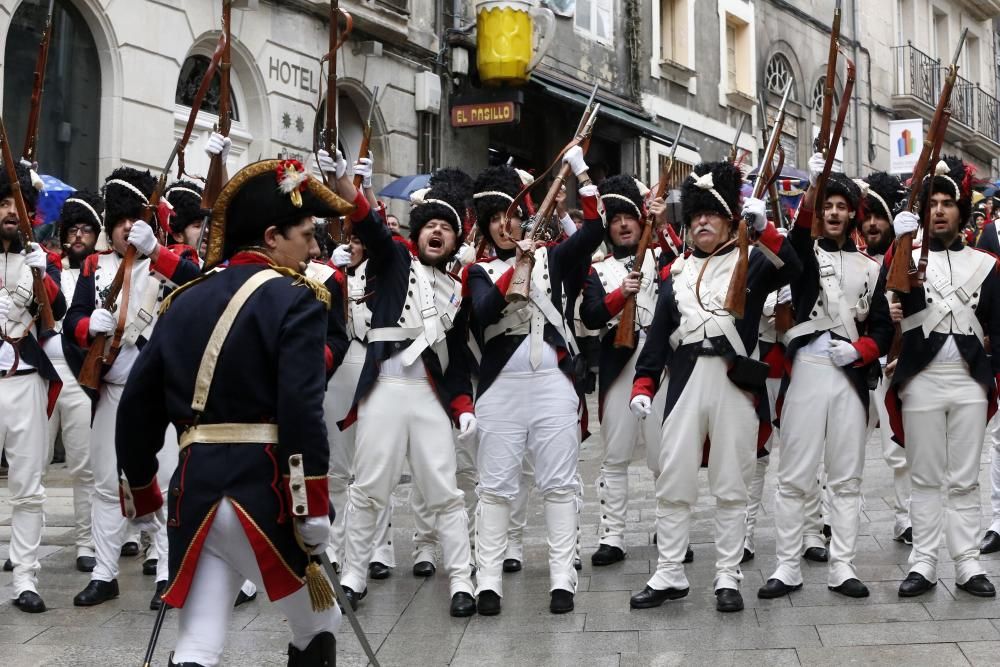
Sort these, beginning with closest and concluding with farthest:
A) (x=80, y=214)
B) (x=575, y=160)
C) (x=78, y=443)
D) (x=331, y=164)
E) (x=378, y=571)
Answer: (x=331, y=164) < (x=575, y=160) < (x=378, y=571) < (x=78, y=443) < (x=80, y=214)

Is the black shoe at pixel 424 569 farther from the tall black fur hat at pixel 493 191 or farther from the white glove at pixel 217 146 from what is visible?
the white glove at pixel 217 146

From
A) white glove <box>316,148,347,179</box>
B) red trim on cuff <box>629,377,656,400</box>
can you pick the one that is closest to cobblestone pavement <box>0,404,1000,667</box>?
red trim on cuff <box>629,377,656,400</box>

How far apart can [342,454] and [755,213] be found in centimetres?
282

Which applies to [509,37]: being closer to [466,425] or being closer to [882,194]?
[882,194]

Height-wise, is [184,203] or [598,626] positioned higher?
[184,203]

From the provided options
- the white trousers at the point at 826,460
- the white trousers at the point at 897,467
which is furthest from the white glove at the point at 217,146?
the white trousers at the point at 897,467

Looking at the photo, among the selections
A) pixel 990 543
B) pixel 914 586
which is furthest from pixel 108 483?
pixel 990 543

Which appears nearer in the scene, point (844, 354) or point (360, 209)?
point (360, 209)

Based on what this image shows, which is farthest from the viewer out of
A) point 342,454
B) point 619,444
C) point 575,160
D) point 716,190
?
point 619,444

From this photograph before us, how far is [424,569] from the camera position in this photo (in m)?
7.78

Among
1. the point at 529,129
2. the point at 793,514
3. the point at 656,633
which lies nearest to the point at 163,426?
the point at 656,633

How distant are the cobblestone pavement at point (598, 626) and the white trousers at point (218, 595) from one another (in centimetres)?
176

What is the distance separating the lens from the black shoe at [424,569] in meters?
7.78

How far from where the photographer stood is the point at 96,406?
743cm
